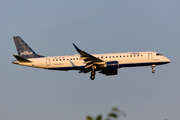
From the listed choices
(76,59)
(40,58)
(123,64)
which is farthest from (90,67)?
(40,58)

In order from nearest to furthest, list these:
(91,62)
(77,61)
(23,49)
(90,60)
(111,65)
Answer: (111,65), (90,60), (91,62), (77,61), (23,49)

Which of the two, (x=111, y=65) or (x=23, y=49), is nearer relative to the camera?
(x=111, y=65)

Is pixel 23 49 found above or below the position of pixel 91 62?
above

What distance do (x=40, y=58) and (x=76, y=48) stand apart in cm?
913

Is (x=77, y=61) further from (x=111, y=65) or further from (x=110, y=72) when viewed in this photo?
(x=110, y=72)

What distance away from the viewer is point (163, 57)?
47.2 m

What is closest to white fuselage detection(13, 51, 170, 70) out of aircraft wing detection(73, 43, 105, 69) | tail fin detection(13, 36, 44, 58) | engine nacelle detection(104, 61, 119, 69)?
aircraft wing detection(73, 43, 105, 69)

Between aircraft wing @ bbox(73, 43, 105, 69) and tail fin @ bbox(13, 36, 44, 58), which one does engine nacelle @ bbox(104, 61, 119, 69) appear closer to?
aircraft wing @ bbox(73, 43, 105, 69)

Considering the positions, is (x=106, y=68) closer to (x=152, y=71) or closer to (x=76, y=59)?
(x=76, y=59)

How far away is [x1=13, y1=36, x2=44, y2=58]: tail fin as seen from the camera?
4796 cm

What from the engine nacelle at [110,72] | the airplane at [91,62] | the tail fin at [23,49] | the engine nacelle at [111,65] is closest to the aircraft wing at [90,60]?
the airplane at [91,62]

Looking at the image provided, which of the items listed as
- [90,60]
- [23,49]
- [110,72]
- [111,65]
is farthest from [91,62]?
[23,49]

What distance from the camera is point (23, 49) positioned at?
49062 mm

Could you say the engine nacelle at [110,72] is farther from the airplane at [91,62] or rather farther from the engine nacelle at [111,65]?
the engine nacelle at [111,65]
